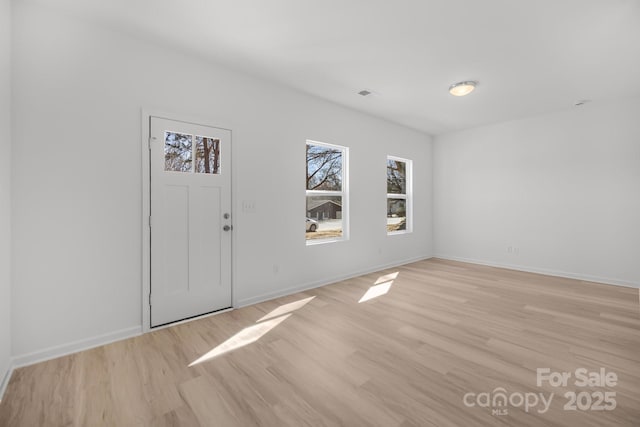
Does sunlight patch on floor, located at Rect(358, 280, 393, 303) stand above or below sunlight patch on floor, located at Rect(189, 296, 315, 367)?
above

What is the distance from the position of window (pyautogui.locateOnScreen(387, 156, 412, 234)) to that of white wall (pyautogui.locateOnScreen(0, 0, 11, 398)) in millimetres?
4889

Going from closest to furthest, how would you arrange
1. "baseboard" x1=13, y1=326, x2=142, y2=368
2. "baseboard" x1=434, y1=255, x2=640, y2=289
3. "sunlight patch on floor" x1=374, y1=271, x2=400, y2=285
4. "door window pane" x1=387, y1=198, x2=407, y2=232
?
1. "baseboard" x1=13, y1=326, x2=142, y2=368
2. "baseboard" x1=434, y1=255, x2=640, y2=289
3. "sunlight patch on floor" x1=374, y1=271, x2=400, y2=285
4. "door window pane" x1=387, y1=198, x2=407, y2=232

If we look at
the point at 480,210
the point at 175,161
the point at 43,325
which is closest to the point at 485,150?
the point at 480,210

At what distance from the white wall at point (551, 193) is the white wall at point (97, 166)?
422cm

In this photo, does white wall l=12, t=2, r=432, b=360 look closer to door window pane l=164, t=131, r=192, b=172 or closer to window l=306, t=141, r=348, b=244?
door window pane l=164, t=131, r=192, b=172

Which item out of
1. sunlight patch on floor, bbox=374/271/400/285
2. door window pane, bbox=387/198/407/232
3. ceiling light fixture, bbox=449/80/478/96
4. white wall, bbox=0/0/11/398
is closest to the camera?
white wall, bbox=0/0/11/398

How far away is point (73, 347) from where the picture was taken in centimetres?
225

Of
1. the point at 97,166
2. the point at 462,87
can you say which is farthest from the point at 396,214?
the point at 97,166

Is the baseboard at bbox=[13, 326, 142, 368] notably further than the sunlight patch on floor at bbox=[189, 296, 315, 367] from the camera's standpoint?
No

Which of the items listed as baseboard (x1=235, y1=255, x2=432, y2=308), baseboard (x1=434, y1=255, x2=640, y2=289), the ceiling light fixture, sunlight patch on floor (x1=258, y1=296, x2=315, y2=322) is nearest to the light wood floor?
sunlight patch on floor (x1=258, y1=296, x2=315, y2=322)

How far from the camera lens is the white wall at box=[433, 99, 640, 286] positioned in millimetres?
4117

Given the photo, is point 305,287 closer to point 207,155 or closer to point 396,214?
point 207,155

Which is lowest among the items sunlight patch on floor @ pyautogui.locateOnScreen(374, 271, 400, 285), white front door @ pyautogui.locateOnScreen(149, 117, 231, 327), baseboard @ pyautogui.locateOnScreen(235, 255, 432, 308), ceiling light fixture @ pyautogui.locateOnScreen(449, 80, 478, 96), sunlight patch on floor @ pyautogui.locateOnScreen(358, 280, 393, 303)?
sunlight patch on floor @ pyautogui.locateOnScreen(358, 280, 393, 303)

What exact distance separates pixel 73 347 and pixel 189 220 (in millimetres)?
1358
